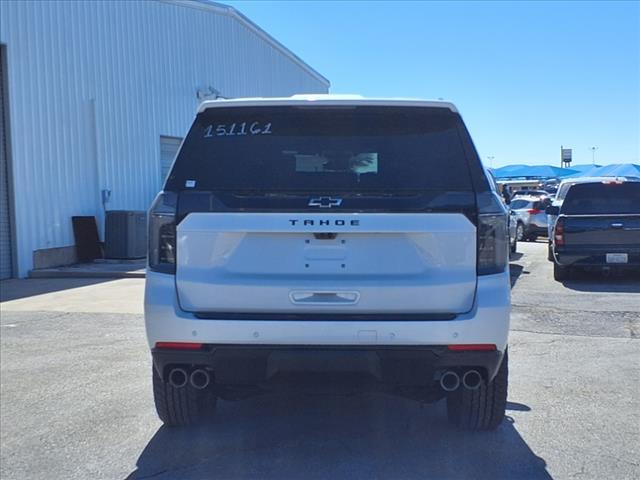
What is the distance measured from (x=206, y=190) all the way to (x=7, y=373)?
13.0 ft

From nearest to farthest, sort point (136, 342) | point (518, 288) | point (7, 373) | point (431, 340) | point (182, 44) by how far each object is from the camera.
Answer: point (431, 340), point (7, 373), point (136, 342), point (518, 288), point (182, 44)

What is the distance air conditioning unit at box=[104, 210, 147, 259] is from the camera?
16109mm

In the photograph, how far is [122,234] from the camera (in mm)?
16109

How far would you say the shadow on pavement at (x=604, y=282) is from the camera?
441 inches

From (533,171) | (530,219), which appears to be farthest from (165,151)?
(533,171)

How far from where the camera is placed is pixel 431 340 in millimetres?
3561

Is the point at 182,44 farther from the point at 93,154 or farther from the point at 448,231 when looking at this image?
the point at 448,231

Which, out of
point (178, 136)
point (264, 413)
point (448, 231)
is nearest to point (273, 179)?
point (448, 231)

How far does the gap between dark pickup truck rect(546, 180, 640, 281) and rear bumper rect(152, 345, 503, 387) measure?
874 centimetres

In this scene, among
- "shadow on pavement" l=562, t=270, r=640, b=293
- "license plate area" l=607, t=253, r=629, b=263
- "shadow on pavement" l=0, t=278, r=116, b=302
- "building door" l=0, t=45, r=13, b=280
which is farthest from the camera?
"building door" l=0, t=45, r=13, b=280

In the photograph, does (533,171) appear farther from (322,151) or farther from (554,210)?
Answer: (322,151)

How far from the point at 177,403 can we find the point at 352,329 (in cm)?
155

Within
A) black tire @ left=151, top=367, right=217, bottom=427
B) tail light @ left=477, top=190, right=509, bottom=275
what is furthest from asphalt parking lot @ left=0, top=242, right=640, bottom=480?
tail light @ left=477, top=190, right=509, bottom=275

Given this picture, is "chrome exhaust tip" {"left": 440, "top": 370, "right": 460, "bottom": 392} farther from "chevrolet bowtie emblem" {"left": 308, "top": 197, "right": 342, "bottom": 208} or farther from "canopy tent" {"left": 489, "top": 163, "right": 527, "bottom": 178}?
"canopy tent" {"left": 489, "top": 163, "right": 527, "bottom": 178}
